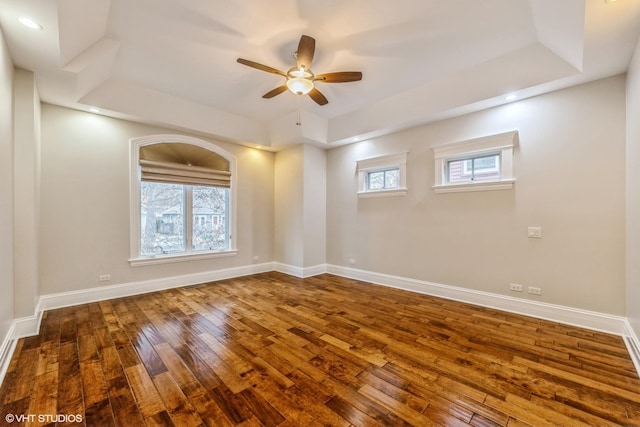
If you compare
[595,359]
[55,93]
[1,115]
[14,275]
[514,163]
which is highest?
[55,93]

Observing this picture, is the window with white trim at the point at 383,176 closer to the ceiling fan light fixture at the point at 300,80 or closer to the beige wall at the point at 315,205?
the beige wall at the point at 315,205

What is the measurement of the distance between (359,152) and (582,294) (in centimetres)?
382

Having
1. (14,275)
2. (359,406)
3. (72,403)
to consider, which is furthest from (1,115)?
(359,406)

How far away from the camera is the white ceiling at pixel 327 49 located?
2328mm

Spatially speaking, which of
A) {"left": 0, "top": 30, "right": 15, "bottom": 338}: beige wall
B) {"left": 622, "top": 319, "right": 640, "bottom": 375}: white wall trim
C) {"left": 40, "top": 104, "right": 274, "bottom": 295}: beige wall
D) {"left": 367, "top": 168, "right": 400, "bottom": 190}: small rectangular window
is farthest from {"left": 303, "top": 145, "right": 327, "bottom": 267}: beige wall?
{"left": 622, "top": 319, "right": 640, "bottom": 375}: white wall trim

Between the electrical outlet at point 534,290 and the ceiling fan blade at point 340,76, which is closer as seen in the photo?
the ceiling fan blade at point 340,76

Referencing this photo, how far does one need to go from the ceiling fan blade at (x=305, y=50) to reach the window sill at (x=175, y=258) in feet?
12.3

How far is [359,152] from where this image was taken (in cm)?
525

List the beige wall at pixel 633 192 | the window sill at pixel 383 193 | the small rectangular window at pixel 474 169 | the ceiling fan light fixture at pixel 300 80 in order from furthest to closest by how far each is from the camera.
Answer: the window sill at pixel 383 193 → the small rectangular window at pixel 474 169 → the ceiling fan light fixture at pixel 300 80 → the beige wall at pixel 633 192

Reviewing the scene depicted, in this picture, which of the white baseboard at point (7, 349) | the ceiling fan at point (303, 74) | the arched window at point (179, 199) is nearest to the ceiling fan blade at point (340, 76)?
the ceiling fan at point (303, 74)

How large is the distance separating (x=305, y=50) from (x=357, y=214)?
10.8 ft

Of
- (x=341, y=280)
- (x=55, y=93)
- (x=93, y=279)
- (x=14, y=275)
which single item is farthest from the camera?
(x=341, y=280)

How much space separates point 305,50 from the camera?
8.45ft

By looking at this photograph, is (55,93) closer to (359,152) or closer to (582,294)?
(359,152)
